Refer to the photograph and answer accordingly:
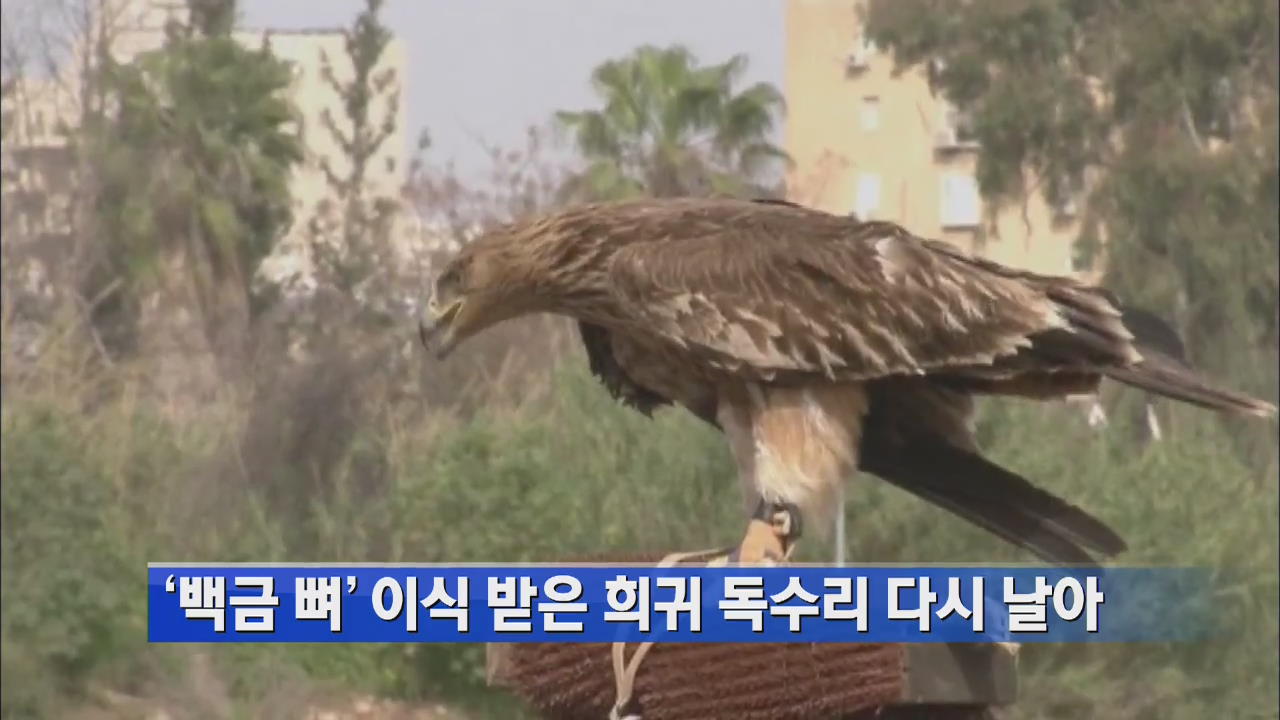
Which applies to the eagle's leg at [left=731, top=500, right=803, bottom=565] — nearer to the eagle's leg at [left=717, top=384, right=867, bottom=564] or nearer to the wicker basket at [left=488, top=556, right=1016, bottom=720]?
the eagle's leg at [left=717, top=384, right=867, bottom=564]

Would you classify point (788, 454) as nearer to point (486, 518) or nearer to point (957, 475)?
point (957, 475)

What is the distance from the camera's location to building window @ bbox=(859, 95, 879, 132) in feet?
143

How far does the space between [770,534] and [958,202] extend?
39.5m

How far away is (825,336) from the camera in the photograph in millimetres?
4977

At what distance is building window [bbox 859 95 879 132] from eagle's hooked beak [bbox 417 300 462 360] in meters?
38.9

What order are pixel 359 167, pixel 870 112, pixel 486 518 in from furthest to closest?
1. pixel 870 112
2. pixel 359 167
3. pixel 486 518

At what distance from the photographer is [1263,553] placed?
57.7 feet

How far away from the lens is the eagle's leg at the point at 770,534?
468 cm

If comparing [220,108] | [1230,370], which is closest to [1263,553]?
[1230,370]
